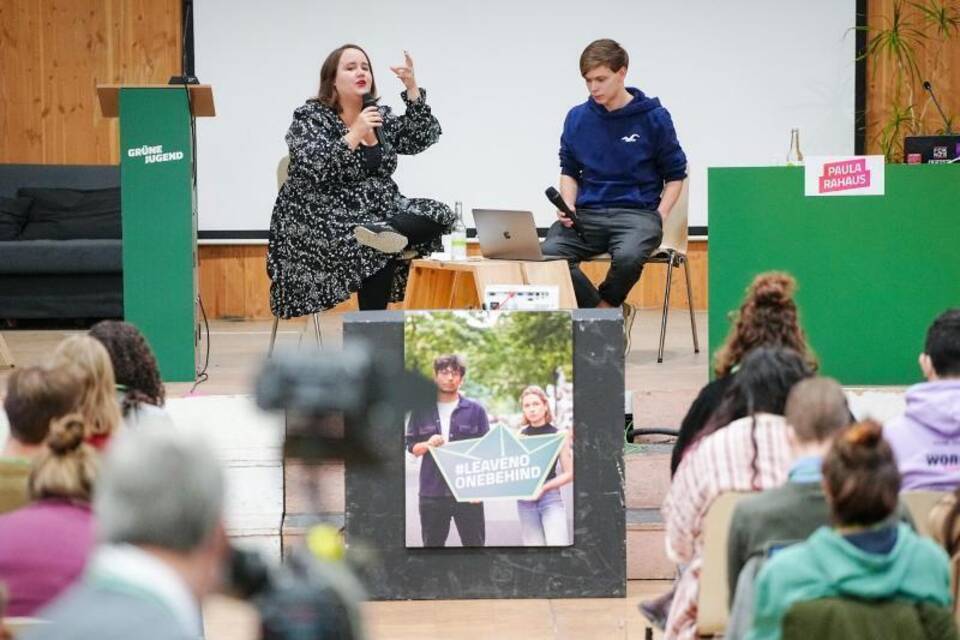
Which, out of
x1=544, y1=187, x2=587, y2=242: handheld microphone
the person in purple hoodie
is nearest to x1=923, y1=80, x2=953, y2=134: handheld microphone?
x1=544, y1=187, x2=587, y2=242: handheld microphone

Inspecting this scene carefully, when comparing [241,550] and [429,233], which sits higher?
[429,233]

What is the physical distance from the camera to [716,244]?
5.92 m

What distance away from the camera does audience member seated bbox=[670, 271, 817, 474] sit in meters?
3.67

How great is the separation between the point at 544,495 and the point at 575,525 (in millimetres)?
127

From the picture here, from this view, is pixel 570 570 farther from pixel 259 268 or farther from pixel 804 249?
→ pixel 259 268

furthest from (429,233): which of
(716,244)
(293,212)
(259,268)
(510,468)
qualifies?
(259,268)

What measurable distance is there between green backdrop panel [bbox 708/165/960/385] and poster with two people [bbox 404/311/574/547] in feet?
4.81

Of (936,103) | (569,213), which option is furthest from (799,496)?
(936,103)

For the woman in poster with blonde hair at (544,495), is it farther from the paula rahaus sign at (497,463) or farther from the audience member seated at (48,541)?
the audience member seated at (48,541)

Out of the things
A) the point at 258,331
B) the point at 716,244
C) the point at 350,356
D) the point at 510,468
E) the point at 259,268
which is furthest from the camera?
the point at 259,268

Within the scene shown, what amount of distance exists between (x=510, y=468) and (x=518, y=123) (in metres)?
4.89

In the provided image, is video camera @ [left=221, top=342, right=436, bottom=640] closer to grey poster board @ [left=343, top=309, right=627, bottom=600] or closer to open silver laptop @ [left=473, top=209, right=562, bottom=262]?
grey poster board @ [left=343, top=309, right=627, bottom=600]

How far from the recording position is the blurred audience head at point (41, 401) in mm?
2992

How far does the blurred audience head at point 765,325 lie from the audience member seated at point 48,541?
1.74m
